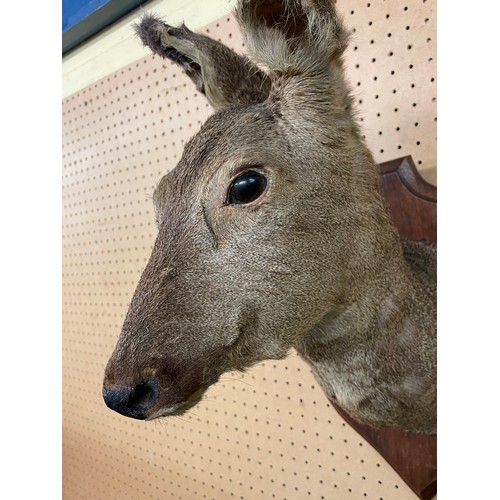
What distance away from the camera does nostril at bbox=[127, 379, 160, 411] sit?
442mm

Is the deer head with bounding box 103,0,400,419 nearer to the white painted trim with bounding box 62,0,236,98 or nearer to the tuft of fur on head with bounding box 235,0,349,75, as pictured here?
the tuft of fur on head with bounding box 235,0,349,75

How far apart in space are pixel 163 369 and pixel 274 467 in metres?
0.79

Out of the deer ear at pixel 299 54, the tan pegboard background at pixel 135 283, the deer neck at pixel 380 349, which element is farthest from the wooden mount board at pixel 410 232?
the deer ear at pixel 299 54

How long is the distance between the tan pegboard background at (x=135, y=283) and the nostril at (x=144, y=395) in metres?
0.32

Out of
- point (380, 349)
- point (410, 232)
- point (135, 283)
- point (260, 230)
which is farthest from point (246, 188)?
point (135, 283)

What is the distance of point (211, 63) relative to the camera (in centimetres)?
62

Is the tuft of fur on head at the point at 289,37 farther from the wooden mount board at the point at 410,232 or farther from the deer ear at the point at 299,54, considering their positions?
the wooden mount board at the point at 410,232

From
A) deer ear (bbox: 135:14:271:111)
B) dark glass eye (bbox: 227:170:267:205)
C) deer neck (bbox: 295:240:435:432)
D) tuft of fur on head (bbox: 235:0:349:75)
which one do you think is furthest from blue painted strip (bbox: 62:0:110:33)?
deer neck (bbox: 295:240:435:432)

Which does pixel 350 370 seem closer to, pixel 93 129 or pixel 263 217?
pixel 263 217

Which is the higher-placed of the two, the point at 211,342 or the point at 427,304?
the point at 211,342

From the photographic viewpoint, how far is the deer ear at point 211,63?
0.61 metres
